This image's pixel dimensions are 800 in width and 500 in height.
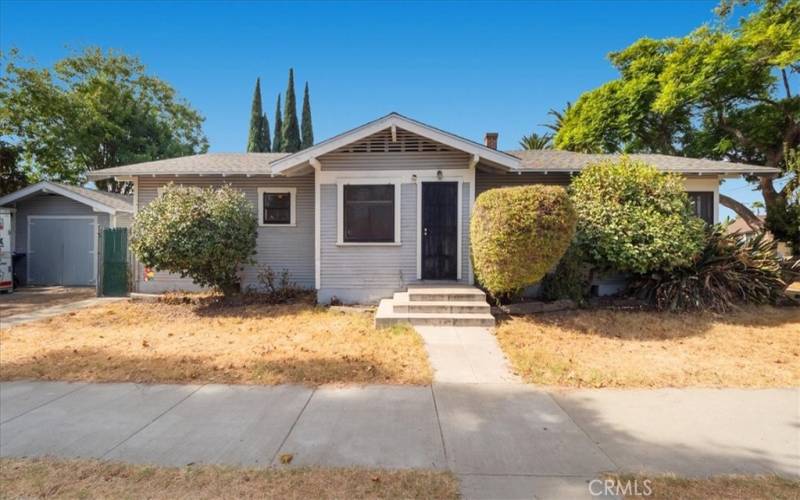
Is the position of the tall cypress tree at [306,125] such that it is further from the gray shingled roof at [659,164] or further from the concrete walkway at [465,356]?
the concrete walkway at [465,356]

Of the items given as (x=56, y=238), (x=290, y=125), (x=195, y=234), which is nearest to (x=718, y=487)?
(x=195, y=234)

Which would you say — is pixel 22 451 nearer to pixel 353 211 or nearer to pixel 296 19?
pixel 353 211

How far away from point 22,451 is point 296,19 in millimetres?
11624

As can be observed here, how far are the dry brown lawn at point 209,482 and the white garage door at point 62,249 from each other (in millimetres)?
12575

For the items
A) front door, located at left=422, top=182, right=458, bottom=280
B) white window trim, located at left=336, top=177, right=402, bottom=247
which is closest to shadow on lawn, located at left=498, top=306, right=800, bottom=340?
front door, located at left=422, top=182, right=458, bottom=280

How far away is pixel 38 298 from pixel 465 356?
1215 centimetres

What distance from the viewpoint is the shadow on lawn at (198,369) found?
13.6ft

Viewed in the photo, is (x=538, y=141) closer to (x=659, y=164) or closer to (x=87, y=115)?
(x=659, y=164)

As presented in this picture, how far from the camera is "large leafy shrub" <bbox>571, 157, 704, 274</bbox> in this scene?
6.93 m

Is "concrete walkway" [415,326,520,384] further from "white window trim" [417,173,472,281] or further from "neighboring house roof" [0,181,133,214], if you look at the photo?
"neighboring house roof" [0,181,133,214]

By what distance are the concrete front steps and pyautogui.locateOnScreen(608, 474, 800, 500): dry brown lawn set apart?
4.05 m

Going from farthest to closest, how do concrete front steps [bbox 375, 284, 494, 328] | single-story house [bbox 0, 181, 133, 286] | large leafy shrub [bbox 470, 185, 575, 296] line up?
1. single-story house [bbox 0, 181, 133, 286]
2. concrete front steps [bbox 375, 284, 494, 328]
3. large leafy shrub [bbox 470, 185, 575, 296]

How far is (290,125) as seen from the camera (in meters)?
32.6

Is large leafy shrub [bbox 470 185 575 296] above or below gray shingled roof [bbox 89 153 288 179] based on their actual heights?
below
